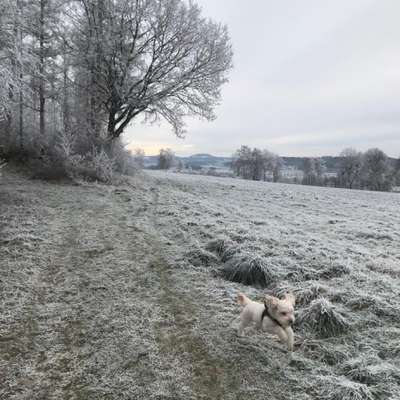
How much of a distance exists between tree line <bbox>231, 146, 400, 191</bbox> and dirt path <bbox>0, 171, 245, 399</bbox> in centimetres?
4731

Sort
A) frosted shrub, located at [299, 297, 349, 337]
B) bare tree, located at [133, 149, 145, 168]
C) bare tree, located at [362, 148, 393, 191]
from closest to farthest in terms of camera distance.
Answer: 1. frosted shrub, located at [299, 297, 349, 337]
2. bare tree, located at [133, 149, 145, 168]
3. bare tree, located at [362, 148, 393, 191]

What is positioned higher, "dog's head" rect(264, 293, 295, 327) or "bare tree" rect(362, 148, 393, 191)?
"bare tree" rect(362, 148, 393, 191)

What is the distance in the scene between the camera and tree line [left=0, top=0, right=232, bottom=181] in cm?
1534

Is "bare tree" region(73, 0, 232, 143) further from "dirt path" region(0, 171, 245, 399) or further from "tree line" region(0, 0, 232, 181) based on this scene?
"dirt path" region(0, 171, 245, 399)

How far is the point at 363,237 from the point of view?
7.95 meters

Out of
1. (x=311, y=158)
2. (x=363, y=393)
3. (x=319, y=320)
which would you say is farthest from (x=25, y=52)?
(x=311, y=158)

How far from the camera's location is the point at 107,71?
16.2 metres

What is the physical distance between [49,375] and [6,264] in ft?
9.69

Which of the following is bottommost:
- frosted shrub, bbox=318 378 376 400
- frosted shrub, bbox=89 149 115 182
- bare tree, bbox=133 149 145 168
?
frosted shrub, bbox=318 378 376 400

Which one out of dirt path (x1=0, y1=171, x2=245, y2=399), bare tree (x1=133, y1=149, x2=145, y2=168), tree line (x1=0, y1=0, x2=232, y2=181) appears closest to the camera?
dirt path (x1=0, y1=171, x2=245, y2=399)

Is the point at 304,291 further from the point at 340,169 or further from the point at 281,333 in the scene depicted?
the point at 340,169

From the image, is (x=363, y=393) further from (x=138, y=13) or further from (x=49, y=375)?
(x=138, y=13)

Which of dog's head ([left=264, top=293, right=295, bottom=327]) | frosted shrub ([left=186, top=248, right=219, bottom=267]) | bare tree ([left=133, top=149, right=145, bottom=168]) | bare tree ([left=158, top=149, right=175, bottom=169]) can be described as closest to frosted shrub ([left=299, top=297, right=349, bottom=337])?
dog's head ([left=264, top=293, right=295, bottom=327])

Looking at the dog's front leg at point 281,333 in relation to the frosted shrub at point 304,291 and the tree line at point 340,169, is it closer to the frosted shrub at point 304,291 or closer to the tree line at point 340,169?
the frosted shrub at point 304,291
